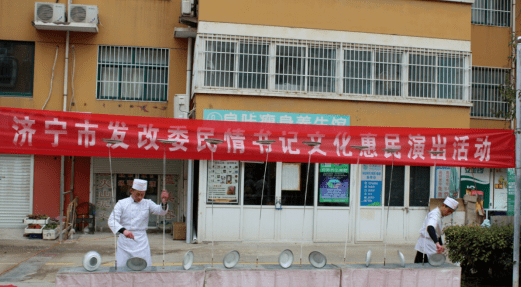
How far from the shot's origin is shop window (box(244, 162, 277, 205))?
38.8 ft

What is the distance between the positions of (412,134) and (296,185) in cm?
335

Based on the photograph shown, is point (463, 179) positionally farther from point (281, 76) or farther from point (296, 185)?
point (281, 76)

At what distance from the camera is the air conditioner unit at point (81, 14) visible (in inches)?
508

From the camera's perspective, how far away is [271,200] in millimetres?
11875

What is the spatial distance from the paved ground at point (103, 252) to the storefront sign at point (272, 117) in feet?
10.1

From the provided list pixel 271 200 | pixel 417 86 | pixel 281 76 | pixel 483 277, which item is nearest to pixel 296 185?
pixel 271 200

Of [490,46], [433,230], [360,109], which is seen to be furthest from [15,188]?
[490,46]

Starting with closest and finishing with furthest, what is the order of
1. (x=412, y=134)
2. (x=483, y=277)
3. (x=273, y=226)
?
(x=483, y=277)
(x=412, y=134)
(x=273, y=226)

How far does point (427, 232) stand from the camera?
752cm

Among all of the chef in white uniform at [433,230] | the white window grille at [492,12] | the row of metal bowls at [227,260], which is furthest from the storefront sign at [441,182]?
the row of metal bowls at [227,260]

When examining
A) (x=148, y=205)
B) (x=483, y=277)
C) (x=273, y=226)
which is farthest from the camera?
(x=273, y=226)

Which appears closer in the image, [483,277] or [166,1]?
[483,277]

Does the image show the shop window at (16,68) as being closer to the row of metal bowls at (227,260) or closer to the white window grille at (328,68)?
the white window grille at (328,68)

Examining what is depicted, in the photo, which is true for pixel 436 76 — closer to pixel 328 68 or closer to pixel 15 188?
pixel 328 68
